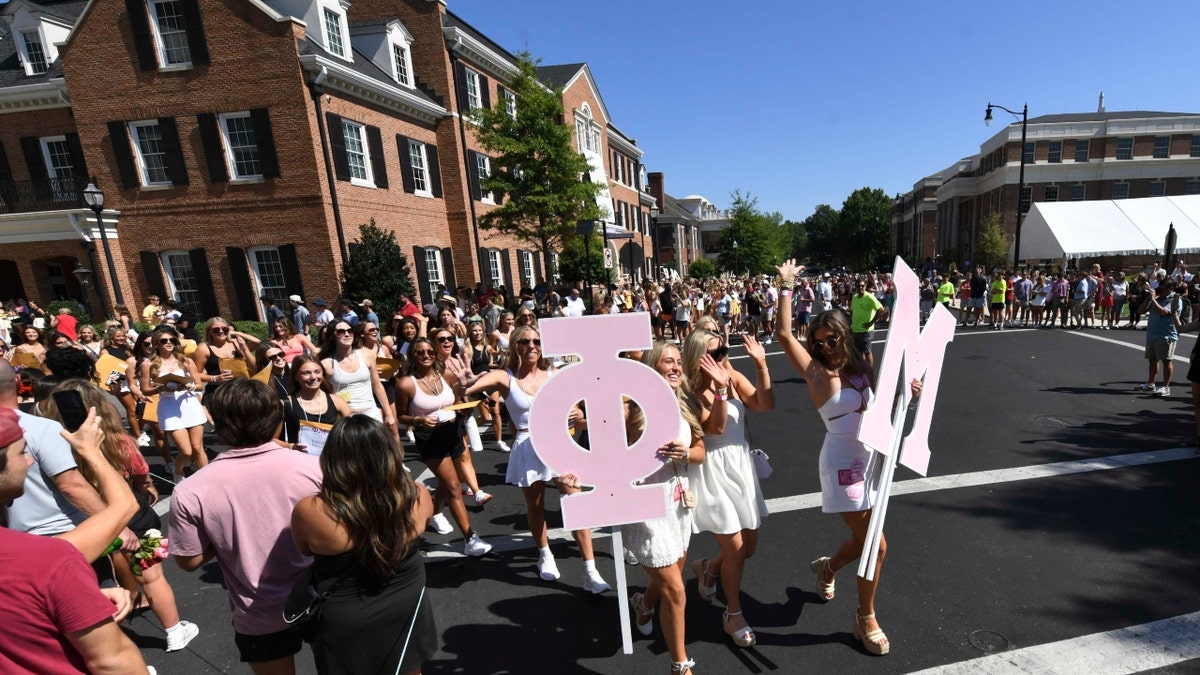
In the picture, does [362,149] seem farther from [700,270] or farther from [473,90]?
[700,270]

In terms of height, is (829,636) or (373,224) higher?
(373,224)

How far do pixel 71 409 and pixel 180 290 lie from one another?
15308 millimetres

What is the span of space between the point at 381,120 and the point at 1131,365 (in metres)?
19.3

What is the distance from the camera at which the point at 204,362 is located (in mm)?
5617

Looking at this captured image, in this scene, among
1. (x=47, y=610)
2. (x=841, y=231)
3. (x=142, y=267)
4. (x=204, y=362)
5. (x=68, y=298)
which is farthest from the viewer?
(x=841, y=231)

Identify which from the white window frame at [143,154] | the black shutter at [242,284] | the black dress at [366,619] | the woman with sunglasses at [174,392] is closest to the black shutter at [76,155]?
the white window frame at [143,154]

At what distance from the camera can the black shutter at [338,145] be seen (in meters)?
14.3

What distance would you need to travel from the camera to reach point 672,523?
2.61 metres

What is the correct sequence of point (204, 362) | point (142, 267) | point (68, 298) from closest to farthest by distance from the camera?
point (204, 362), point (142, 267), point (68, 298)

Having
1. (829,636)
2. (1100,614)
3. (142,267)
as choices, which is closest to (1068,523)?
(1100,614)

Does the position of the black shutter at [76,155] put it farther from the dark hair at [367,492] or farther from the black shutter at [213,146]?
the dark hair at [367,492]

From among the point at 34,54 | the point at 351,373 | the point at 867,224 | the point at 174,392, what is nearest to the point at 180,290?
the point at 34,54

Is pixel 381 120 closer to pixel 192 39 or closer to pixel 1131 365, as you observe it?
pixel 192 39

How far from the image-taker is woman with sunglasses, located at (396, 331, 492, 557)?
3.88m
